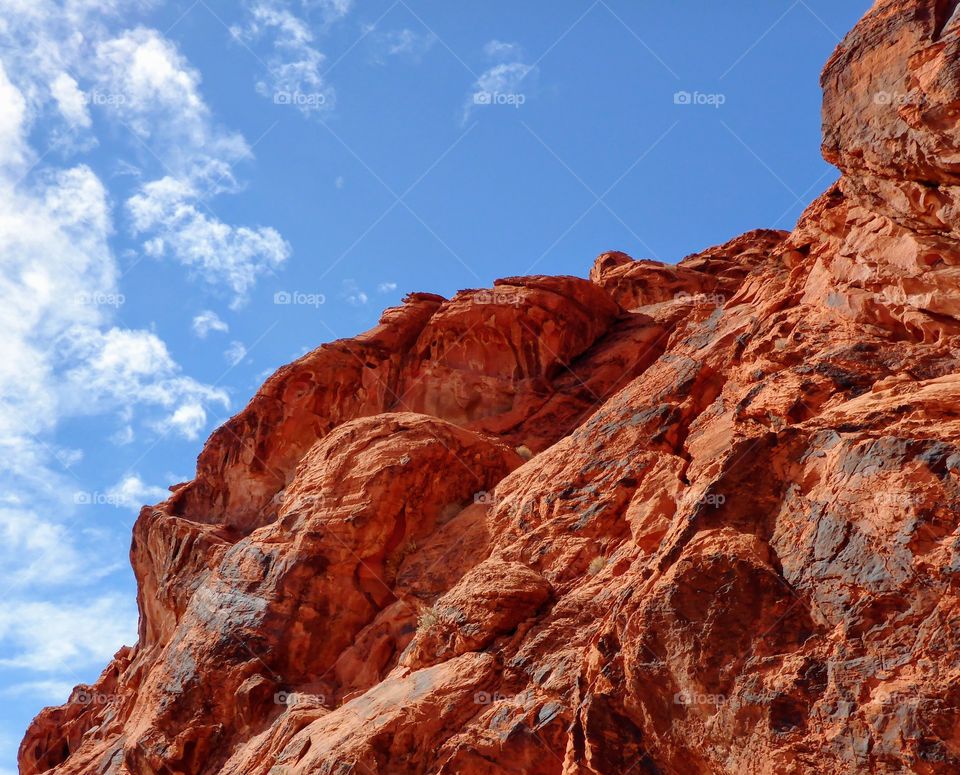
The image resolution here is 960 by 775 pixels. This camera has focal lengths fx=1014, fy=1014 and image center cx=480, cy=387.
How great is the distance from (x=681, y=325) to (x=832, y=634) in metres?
15.6

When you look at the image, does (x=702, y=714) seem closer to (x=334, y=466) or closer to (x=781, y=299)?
(x=781, y=299)

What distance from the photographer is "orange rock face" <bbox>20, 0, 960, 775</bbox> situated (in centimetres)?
1094

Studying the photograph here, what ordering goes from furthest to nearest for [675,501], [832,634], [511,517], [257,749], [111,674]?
[111,674]
[511,517]
[257,749]
[675,501]
[832,634]

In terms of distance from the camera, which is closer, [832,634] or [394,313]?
[832,634]

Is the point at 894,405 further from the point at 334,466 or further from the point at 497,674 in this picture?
the point at 334,466

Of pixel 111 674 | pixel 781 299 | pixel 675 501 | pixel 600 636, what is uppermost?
pixel 111 674

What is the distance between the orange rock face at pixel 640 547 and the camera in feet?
35.9

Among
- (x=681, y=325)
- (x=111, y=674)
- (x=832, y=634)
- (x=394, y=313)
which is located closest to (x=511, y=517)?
(x=681, y=325)

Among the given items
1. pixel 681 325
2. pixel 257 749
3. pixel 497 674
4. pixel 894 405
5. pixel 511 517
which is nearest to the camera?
pixel 894 405

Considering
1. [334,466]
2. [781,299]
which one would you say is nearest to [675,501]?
[781,299]

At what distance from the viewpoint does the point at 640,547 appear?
1606cm

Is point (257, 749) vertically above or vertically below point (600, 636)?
above

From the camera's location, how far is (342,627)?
21328 millimetres

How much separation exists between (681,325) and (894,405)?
43.4 feet
